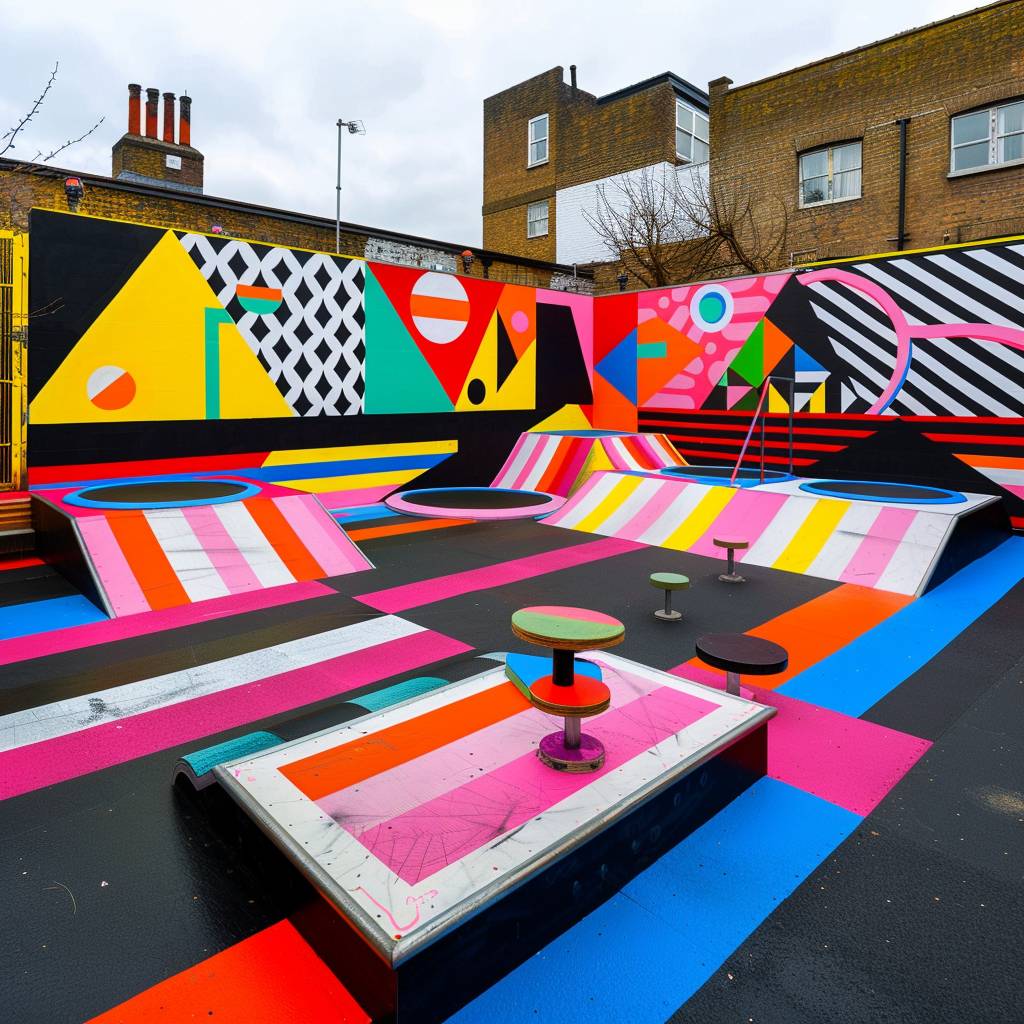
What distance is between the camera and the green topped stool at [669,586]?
473 cm

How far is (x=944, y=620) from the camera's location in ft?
16.0

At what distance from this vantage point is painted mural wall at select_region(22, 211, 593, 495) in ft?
24.5

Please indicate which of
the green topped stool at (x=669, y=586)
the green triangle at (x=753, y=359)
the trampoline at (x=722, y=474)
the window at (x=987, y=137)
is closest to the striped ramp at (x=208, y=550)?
the green topped stool at (x=669, y=586)

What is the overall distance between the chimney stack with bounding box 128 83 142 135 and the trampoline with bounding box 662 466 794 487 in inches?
683

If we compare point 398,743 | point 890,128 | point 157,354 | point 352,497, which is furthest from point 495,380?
point 890,128

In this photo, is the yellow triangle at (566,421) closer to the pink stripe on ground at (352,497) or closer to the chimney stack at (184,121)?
the pink stripe on ground at (352,497)

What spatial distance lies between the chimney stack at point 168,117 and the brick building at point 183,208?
2 cm

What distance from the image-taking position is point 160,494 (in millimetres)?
6746

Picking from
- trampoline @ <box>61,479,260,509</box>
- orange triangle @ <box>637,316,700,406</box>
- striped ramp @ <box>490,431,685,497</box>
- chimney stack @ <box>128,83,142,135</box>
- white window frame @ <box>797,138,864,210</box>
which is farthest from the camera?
chimney stack @ <box>128,83,142,135</box>

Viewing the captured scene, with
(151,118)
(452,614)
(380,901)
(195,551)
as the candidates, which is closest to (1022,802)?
(380,901)

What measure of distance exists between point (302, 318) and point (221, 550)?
4227 mm

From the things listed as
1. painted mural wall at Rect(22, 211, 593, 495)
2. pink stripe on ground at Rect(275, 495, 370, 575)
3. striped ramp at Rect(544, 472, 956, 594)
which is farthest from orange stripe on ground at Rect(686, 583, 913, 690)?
painted mural wall at Rect(22, 211, 593, 495)

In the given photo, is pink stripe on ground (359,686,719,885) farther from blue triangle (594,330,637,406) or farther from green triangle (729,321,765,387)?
blue triangle (594,330,637,406)

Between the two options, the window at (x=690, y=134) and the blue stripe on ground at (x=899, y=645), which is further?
the window at (x=690, y=134)
